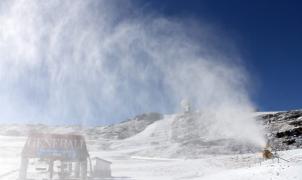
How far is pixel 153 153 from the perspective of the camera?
75188 millimetres

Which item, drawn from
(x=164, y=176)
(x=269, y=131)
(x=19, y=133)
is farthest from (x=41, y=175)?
(x=19, y=133)

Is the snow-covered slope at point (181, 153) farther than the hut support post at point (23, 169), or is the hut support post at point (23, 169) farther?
the snow-covered slope at point (181, 153)

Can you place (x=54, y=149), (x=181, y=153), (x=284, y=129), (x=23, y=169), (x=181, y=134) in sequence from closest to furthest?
(x=54, y=149) → (x=23, y=169) → (x=181, y=153) → (x=284, y=129) → (x=181, y=134)

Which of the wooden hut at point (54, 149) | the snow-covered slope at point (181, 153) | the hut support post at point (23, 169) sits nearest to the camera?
the wooden hut at point (54, 149)

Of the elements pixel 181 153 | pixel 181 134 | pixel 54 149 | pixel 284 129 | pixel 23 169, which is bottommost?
pixel 23 169

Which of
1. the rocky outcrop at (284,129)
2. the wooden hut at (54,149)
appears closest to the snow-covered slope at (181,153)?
the rocky outcrop at (284,129)

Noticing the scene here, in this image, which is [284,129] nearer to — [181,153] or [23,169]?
[181,153]

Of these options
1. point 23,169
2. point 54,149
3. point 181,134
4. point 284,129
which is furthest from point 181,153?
point 23,169

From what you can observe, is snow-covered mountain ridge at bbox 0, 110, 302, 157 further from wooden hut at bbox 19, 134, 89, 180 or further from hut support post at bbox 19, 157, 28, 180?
hut support post at bbox 19, 157, 28, 180

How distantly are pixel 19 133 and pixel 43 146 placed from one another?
10805 cm

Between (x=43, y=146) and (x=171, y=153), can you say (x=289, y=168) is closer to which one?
(x=43, y=146)

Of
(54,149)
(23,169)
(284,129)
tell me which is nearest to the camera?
(54,149)

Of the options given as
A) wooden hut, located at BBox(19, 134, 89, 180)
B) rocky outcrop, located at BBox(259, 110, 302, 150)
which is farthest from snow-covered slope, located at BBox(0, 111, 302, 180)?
wooden hut, located at BBox(19, 134, 89, 180)

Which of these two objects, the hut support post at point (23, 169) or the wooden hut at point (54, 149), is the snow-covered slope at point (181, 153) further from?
the wooden hut at point (54, 149)
